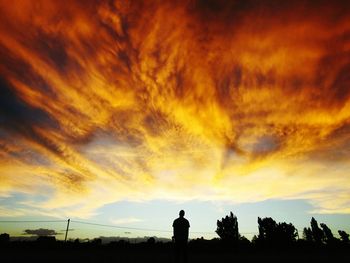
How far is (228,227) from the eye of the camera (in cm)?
9350

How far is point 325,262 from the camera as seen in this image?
14.5 m

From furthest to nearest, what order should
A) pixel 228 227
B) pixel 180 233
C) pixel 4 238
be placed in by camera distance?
1. pixel 228 227
2. pixel 4 238
3. pixel 180 233

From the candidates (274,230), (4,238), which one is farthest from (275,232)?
(4,238)

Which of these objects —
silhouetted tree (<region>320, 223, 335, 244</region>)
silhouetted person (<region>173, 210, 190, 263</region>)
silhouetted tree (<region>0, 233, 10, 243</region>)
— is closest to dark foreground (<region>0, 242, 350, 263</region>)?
silhouetted person (<region>173, 210, 190, 263</region>)

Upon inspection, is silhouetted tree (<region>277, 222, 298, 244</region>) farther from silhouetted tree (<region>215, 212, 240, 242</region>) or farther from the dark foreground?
the dark foreground

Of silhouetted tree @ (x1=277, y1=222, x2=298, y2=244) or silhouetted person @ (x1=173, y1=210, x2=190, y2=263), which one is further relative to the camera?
silhouetted tree @ (x1=277, y1=222, x2=298, y2=244)

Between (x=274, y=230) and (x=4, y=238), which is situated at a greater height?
Answer: (x=274, y=230)

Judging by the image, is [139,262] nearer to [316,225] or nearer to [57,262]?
[57,262]

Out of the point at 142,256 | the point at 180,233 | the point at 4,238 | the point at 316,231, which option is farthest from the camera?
the point at 316,231

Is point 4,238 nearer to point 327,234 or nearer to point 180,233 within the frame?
point 180,233

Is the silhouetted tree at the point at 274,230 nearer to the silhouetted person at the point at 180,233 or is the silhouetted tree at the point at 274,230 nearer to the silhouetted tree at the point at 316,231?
the silhouetted tree at the point at 316,231

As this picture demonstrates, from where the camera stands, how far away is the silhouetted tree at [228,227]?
9203cm

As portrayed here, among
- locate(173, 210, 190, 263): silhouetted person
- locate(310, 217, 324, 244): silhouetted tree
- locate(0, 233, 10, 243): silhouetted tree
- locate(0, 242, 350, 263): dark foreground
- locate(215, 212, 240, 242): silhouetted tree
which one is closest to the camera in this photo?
locate(173, 210, 190, 263): silhouetted person

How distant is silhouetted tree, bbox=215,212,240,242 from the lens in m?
92.0
